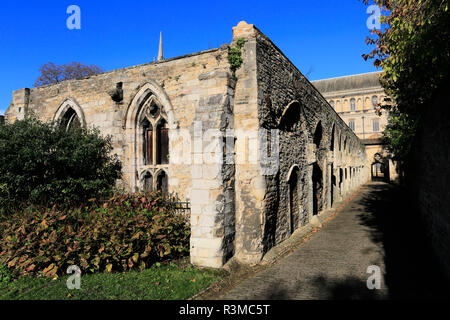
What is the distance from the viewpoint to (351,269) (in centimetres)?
588

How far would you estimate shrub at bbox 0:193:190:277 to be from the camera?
5441mm

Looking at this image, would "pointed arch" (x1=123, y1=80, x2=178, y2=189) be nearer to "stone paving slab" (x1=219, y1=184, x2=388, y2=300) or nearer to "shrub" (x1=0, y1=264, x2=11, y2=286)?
"shrub" (x1=0, y1=264, x2=11, y2=286)

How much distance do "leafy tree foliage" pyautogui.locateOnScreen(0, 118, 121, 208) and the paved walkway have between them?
5487mm

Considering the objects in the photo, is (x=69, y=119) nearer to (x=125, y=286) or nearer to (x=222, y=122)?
(x=222, y=122)

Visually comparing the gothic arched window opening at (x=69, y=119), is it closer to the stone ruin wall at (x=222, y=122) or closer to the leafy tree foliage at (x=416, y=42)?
the stone ruin wall at (x=222, y=122)

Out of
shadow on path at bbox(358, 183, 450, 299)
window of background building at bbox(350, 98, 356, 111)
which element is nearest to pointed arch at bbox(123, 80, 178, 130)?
shadow on path at bbox(358, 183, 450, 299)

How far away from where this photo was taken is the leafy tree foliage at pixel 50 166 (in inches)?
289

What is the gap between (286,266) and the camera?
6180 mm

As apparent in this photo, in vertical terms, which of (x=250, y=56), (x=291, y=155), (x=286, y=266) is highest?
(x=250, y=56)

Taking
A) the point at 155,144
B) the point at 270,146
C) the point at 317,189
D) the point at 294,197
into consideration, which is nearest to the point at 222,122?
the point at 270,146

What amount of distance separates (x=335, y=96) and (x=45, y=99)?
2144 inches

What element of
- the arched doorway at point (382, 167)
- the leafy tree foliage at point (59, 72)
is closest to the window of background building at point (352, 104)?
the arched doorway at point (382, 167)
